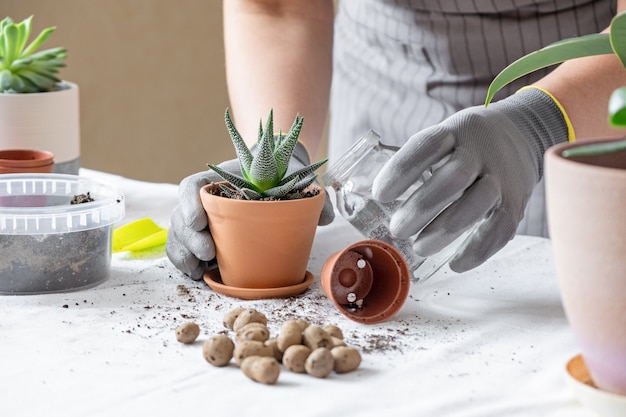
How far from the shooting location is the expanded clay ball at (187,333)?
832 millimetres

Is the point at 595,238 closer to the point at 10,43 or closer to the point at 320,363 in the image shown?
the point at 320,363

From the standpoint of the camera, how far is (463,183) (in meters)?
0.95

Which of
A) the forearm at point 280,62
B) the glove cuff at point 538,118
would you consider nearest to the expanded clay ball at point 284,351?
the glove cuff at point 538,118

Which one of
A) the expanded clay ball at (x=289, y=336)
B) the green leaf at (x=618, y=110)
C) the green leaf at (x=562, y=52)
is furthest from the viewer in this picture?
the expanded clay ball at (x=289, y=336)

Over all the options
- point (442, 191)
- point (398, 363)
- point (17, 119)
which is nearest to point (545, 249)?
point (442, 191)

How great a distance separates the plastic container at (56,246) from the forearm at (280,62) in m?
0.42

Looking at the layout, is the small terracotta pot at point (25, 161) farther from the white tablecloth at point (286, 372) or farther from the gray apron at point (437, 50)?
the gray apron at point (437, 50)

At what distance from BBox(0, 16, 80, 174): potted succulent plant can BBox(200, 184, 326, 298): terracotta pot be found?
0.44 m

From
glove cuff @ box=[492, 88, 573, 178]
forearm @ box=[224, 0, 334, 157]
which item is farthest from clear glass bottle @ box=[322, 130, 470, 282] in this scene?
forearm @ box=[224, 0, 334, 157]

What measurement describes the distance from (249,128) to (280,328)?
635mm

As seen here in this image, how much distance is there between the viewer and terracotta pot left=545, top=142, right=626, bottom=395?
0.58m

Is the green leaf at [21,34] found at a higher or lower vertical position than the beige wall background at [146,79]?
higher

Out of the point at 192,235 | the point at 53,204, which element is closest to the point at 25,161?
the point at 53,204

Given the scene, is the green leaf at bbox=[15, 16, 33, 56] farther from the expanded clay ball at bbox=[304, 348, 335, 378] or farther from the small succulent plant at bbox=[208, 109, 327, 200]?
the expanded clay ball at bbox=[304, 348, 335, 378]
